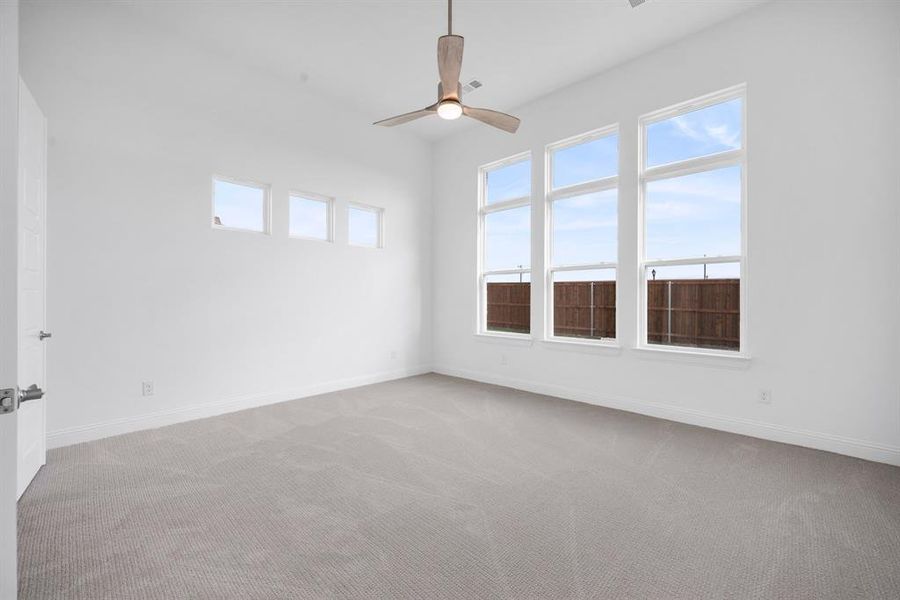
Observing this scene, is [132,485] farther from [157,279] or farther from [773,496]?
[773,496]

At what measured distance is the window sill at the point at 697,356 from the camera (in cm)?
354

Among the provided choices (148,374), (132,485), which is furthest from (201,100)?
(132,485)

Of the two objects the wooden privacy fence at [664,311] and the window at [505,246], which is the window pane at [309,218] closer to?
the window at [505,246]

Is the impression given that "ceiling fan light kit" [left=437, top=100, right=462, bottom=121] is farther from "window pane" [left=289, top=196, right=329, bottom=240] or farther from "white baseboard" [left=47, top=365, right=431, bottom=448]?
"white baseboard" [left=47, top=365, right=431, bottom=448]

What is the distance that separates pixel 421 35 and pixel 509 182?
2195 mm

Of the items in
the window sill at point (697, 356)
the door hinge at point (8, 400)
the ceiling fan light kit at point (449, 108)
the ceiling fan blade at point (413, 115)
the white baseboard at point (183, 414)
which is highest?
the ceiling fan blade at point (413, 115)

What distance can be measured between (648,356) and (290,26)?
14.6 feet

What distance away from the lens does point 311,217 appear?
495 centimetres

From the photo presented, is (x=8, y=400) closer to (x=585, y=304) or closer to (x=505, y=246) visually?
(x=585, y=304)

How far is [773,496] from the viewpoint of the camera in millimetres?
2443

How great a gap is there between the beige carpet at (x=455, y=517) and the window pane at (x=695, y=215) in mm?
1667

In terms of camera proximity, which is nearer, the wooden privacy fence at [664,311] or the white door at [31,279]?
the white door at [31,279]

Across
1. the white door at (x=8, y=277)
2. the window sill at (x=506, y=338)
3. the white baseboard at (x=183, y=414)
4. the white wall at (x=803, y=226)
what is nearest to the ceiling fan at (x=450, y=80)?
the white door at (x=8, y=277)

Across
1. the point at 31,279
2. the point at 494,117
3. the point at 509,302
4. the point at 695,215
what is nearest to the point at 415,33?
the point at 494,117
